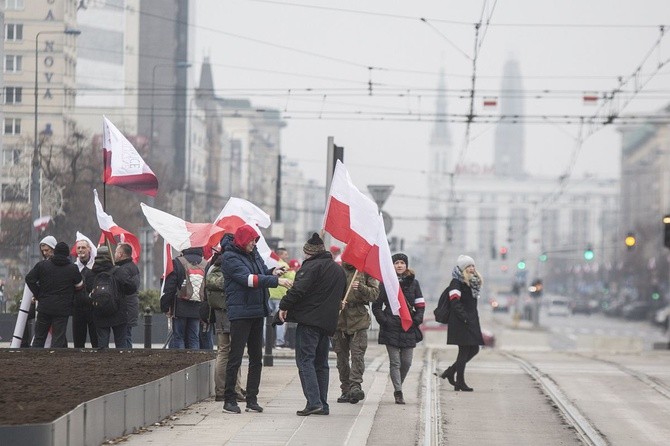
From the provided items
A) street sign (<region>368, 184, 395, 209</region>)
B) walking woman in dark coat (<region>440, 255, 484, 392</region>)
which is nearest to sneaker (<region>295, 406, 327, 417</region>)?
walking woman in dark coat (<region>440, 255, 484, 392</region>)

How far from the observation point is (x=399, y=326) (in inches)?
703

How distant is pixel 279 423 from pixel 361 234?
256 cm

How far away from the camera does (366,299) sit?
1692 centimetres

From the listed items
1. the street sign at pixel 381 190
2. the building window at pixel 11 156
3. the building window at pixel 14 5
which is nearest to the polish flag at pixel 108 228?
the street sign at pixel 381 190

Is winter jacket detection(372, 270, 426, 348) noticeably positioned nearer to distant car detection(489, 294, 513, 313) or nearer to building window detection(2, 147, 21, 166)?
building window detection(2, 147, 21, 166)

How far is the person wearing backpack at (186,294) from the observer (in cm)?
1930

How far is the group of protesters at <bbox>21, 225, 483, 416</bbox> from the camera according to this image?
15.5 metres

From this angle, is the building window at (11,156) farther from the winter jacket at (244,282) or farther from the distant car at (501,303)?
the distant car at (501,303)

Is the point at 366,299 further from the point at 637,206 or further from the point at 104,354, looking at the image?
the point at 637,206

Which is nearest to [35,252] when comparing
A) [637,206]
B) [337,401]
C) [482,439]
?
[337,401]

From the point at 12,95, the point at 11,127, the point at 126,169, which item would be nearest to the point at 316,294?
the point at 126,169

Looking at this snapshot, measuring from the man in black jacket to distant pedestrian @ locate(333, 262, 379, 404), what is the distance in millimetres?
1153

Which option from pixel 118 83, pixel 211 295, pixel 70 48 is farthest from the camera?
pixel 118 83

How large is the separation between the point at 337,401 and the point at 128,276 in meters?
3.47
